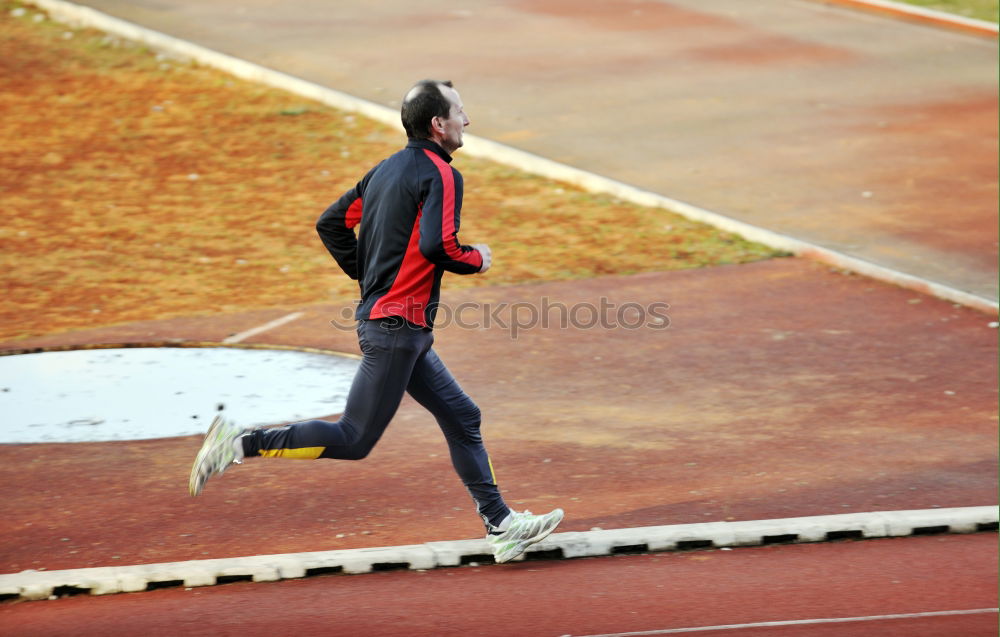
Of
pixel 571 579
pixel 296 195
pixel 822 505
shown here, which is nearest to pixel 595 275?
pixel 296 195

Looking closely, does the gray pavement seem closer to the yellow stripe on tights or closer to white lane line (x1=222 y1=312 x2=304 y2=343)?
white lane line (x1=222 y1=312 x2=304 y2=343)

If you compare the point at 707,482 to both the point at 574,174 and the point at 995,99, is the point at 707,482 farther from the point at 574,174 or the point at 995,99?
the point at 995,99

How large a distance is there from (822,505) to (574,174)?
21.0 ft

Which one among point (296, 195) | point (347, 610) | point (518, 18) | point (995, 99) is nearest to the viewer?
point (347, 610)

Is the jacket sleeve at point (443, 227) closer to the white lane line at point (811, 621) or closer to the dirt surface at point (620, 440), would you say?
the dirt surface at point (620, 440)

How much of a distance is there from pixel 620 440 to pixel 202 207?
588 cm

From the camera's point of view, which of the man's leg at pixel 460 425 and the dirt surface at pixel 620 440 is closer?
the man's leg at pixel 460 425

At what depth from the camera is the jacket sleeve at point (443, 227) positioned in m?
5.67

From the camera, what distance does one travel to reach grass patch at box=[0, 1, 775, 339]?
10.5 meters

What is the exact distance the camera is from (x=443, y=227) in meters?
5.68

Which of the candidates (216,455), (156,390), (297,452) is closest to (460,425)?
(297,452)

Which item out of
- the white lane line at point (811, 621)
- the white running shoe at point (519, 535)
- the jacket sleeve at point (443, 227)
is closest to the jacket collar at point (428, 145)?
the jacket sleeve at point (443, 227)

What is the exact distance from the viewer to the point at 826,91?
50.8ft

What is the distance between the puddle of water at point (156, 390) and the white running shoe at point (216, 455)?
1.98 metres
